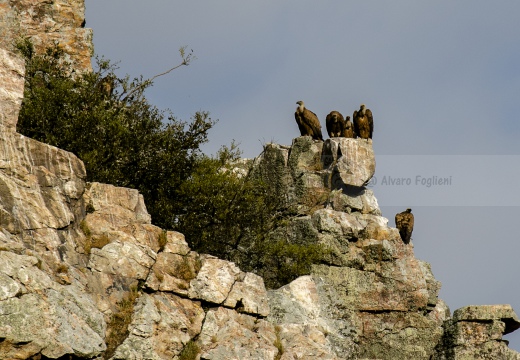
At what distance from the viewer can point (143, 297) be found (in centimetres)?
3148

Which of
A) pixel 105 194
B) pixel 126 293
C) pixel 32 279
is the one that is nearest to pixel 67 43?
pixel 105 194

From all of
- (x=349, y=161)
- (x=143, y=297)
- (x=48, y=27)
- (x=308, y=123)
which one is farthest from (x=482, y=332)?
(x=48, y=27)

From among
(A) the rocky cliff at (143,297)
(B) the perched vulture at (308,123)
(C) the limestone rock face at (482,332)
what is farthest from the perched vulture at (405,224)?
(C) the limestone rock face at (482,332)

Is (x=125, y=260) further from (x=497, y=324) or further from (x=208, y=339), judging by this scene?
(x=497, y=324)

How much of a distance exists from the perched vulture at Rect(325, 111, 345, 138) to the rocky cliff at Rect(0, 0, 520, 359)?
7.72 m

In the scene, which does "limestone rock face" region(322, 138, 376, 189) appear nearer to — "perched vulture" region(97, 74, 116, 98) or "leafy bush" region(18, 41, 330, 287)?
"leafy bush" region(18, 41, 330, 287)

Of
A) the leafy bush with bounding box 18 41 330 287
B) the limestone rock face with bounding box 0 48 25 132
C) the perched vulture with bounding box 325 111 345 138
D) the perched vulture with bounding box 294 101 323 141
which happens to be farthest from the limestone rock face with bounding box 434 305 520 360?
the limestone rock face with bounding box 0 48 25 132

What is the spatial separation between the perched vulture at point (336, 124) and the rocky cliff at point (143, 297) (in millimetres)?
7716

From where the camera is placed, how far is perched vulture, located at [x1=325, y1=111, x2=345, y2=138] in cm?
5163

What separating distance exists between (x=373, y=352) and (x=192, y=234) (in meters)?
8.02

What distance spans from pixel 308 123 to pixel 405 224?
6967 millimetres

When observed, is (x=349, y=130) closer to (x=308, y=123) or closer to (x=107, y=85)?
(x=308, y=123)

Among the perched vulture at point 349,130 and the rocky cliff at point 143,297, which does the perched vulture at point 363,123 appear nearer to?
the perched vulture at point 349,130

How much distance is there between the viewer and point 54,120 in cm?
4147
